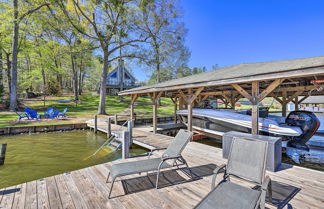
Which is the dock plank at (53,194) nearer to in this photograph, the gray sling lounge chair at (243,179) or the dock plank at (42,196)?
the dock plank at (42,196)

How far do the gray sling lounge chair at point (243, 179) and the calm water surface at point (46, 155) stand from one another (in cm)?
471

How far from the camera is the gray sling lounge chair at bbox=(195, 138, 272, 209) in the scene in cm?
177

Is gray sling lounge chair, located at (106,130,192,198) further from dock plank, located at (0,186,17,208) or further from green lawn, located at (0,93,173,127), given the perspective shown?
green lawn, located at (0,93,173,127)

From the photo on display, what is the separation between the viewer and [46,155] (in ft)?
20.2

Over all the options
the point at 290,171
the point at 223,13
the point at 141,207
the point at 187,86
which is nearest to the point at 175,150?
the point at 141,207

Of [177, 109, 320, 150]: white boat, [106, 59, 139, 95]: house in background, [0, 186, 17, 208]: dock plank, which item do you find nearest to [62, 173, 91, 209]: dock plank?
[0, 186, 17, 208]: dock plank

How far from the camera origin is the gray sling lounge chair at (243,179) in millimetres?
1771

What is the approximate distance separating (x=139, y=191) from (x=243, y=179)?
1.69 m

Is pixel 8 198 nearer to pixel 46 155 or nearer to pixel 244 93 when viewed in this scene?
pixel 46 155

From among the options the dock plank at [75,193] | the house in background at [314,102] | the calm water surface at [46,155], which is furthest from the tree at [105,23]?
the house in background at [314,102]

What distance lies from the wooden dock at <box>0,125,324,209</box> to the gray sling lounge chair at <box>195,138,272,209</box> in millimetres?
552

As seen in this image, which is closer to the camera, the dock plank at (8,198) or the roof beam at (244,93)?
the dock plank at (8,198)

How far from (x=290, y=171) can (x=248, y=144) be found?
1.93m

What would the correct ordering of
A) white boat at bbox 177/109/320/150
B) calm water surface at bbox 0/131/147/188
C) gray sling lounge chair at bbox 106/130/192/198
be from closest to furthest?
1. gray sling lounge chair at bbox 106/130/192/198
2. calm water surface at bbox 0/131/147/188
3. white boat at bbox 177/109/320/150
